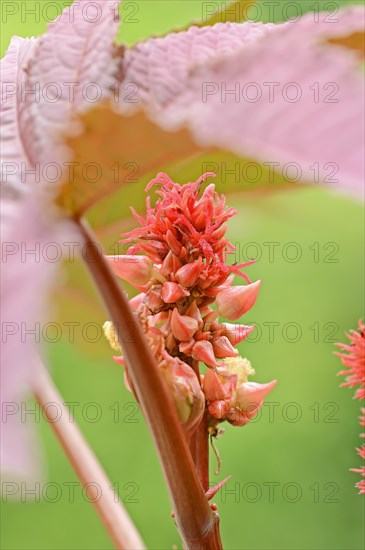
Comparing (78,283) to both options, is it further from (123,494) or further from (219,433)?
(123,494)

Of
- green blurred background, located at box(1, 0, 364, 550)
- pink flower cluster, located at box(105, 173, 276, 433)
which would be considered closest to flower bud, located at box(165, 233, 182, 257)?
pink flower cluster, located at box(105, 173, 276, 433)

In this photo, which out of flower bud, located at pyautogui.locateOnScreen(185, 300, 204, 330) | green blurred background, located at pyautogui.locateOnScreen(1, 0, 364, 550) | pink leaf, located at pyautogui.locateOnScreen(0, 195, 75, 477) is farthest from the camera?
green blurred background, located at pyautogui.locateOnScreen(1, 0, 364, 550)

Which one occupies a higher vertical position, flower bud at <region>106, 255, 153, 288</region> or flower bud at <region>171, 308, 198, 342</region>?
flower bud at <region>106, 255, 153, 288</region>

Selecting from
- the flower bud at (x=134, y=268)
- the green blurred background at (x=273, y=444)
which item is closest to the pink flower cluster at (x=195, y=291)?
the flower bud at (x=134, y=268)

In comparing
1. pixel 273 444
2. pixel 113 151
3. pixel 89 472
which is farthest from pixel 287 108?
pixel 273 444

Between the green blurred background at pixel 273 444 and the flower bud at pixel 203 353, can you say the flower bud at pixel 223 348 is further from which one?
the green blurred background at pixel 273 444

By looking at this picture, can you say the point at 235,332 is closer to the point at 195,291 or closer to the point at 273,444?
the point at 195,291

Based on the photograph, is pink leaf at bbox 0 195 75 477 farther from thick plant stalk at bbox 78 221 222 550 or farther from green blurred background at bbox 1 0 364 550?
green blurred background at bbox 1 0 364 550
